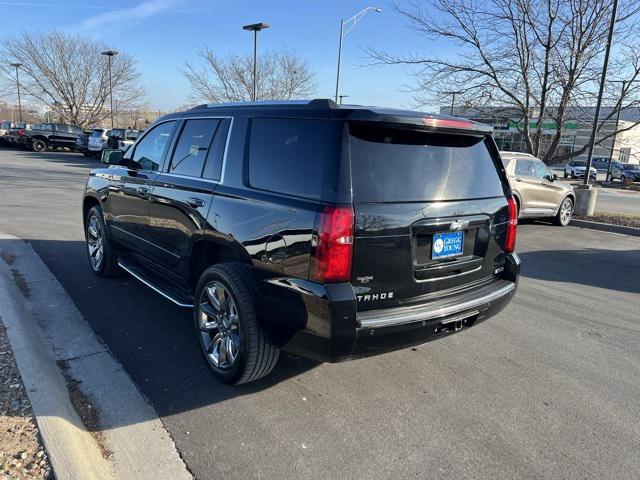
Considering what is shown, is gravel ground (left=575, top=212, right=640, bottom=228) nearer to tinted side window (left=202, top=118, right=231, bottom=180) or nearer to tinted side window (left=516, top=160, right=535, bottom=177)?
tinted side window (left=516, top=160, right=535, bottom=177)

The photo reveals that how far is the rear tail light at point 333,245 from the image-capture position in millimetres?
2623

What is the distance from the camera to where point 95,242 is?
5.66 meters

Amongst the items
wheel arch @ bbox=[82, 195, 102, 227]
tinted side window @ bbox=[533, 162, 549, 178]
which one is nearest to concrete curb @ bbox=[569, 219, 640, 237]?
tinted side window @ bbox=[533, 162, 549, 178]

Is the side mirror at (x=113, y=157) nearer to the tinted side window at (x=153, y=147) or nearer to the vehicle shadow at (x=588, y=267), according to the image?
the tinted side window at (x=153, y=147)

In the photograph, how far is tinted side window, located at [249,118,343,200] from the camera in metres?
2.74

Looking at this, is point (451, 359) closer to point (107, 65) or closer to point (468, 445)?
point (468, 445)

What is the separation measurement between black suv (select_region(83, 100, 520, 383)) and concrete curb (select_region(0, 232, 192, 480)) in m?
0.64

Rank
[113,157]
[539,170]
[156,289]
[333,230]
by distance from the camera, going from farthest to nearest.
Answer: [539,170]
[113,157]
[156,289]
[333,230]

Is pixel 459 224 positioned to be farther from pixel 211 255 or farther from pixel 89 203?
pixel 89 203

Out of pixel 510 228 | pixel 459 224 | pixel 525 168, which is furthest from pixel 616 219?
pixel 459 224

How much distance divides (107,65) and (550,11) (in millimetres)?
39324

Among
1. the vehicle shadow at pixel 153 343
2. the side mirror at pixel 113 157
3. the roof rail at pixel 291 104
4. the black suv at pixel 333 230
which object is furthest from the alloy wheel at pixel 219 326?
the side mirror at pixel 113 157

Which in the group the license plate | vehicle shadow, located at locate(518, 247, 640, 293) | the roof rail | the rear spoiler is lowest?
vehicle shadow, located at locate(518, 247, 640, 293)

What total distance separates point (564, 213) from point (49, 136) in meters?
31.9
